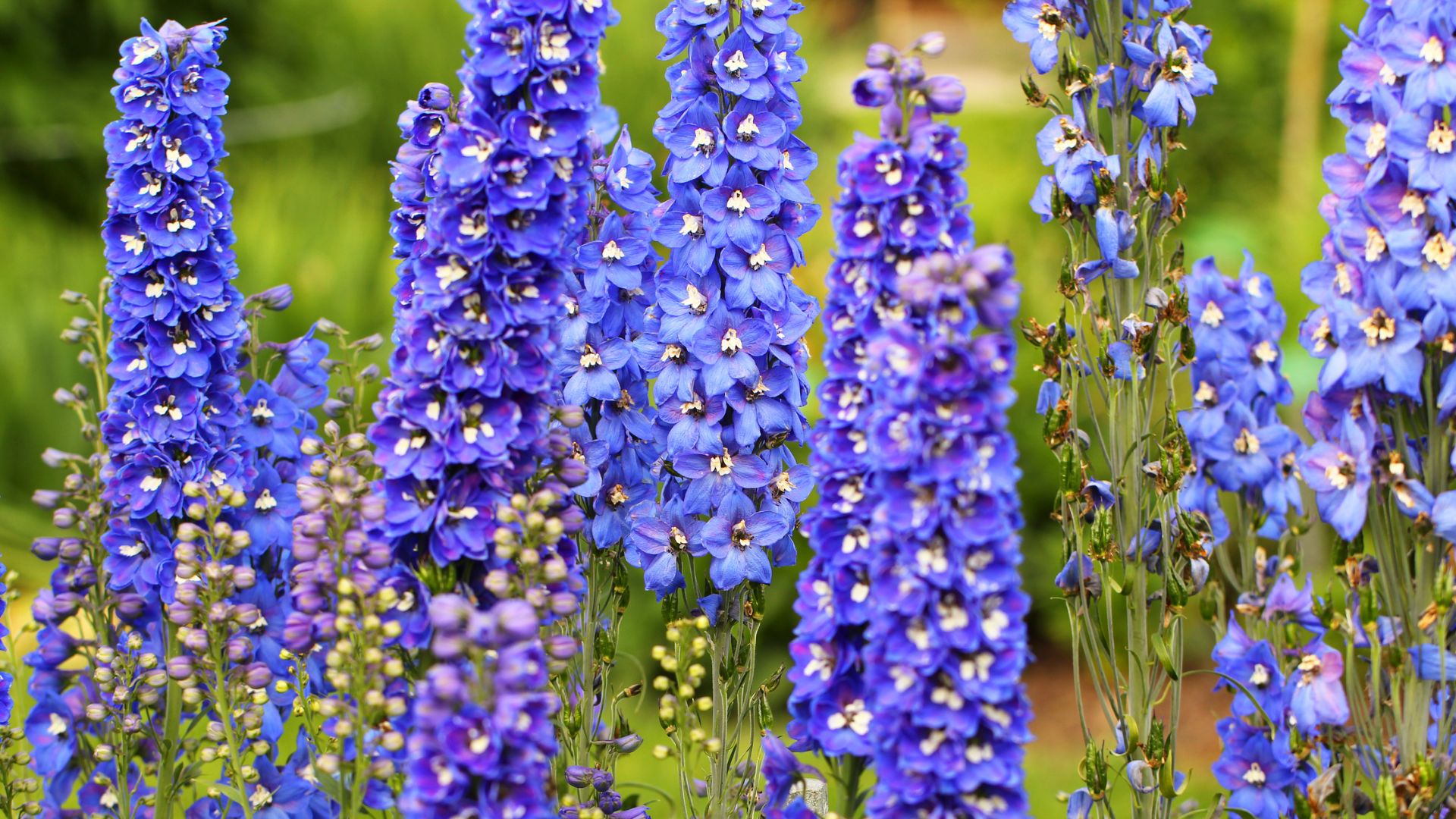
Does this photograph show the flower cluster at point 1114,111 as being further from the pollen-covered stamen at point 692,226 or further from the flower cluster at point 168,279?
the flower cluster at point 168,279

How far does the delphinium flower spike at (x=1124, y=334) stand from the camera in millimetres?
2309

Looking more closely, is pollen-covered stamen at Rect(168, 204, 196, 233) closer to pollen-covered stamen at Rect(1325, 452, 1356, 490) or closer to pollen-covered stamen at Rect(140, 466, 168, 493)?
pollen-covered stamen at Rect(140, 466, 168, 493)

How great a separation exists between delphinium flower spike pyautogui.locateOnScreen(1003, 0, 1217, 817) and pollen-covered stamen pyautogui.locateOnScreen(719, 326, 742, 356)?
46cm

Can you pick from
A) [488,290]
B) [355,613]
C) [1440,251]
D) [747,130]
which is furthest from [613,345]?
[1440,251]

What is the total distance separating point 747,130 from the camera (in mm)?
2299

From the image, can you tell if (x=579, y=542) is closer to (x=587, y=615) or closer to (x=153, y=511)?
(x=587, y=615)

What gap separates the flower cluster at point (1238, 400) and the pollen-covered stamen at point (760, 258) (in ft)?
2.32

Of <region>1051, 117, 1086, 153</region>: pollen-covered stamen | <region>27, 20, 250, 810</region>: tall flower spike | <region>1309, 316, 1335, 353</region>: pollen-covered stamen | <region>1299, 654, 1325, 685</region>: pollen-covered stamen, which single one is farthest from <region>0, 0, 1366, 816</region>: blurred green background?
<region>1051, 117, 1086, 153</region>: pollen-covered stamen

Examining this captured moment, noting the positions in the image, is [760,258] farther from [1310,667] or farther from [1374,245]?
[1310,667]

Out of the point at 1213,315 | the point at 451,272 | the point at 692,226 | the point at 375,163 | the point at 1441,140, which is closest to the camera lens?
the point at 451,272

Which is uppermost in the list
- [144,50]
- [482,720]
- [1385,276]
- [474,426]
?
[144,50]

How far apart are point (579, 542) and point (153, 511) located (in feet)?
2.29

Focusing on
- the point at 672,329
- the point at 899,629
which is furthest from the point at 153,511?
the point at 899,629

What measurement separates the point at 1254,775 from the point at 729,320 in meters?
1.12
